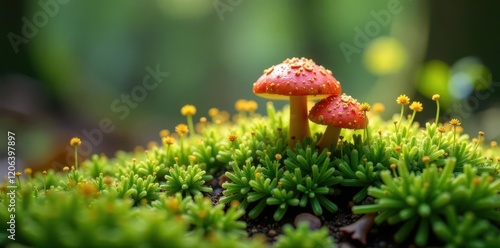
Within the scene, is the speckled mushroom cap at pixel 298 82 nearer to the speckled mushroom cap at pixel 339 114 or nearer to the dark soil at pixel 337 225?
the speckled mushroom cap at pixel 339 114

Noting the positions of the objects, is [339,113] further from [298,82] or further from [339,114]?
[298,82]

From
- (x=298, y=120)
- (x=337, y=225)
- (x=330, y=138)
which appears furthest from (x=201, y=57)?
(x=337, y=225)

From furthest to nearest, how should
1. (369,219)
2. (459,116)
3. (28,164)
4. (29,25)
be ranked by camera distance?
(29,25) < (28,164) < (459,116) < (369,219)

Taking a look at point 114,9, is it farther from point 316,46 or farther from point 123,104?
point 316,46

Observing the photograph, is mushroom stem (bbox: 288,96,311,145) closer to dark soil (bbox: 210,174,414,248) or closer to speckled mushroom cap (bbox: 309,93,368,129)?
speckled mushroom cap (bbox: 309,93,368,129)

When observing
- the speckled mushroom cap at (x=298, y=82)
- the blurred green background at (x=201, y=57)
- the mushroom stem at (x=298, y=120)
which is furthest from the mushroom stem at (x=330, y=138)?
the blurred green background at (x=201, y=57)

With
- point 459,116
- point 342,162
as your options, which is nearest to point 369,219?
point 342,162
